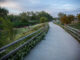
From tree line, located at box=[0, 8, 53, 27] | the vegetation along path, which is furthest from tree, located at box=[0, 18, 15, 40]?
the vegetation along path

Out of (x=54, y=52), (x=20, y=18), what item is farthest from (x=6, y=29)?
(x=20, y=18)

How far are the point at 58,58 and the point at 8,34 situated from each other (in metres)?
2.04

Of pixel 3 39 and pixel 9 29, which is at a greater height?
pixel 9 29

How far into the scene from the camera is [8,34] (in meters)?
2.26

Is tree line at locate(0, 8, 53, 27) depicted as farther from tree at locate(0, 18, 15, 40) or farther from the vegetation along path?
the vegetation along path

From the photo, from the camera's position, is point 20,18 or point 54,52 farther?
point 20,18

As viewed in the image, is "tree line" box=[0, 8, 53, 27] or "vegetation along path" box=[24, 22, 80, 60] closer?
"tree line" box=[0, 8, 53, 27]

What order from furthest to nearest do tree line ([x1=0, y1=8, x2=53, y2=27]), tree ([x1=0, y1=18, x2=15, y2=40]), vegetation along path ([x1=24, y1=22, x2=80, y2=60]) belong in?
vegetation along path ([x1=24, y1=22, x2=80, y2=60])
tree line ([x1=0, y1=8, x2=53, y2=27])
tree ([x1=0, y1=18, x2=15, y2=40])

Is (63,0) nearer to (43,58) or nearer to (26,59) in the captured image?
(43,58)

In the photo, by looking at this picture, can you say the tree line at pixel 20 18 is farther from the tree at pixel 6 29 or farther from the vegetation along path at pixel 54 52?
the vegetation along path at pixel 54 52

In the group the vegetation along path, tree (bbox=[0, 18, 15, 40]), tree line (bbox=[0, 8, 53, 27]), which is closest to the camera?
tree (bbox=[0, 18, 15, 40])

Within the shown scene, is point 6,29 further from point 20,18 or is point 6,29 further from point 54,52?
point 20,18

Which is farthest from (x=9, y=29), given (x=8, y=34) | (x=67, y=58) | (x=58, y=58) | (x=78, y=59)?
(x=78, y=59)

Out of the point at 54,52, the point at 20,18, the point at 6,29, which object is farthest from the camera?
the point at 20,18
